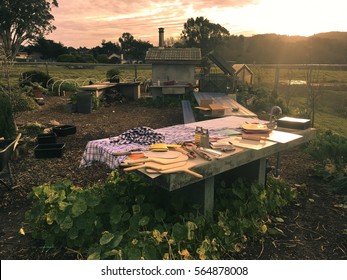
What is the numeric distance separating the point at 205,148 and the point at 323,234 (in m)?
1.86

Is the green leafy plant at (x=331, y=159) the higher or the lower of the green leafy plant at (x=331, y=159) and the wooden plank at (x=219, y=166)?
the lower

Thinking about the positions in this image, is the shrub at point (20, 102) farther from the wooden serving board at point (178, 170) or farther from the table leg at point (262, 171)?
the wooden serving board at point (178, 170)

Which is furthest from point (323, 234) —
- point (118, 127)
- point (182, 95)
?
point (182, 95)

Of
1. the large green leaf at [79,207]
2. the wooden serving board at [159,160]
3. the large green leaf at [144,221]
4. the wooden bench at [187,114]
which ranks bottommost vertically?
the large green leaf at [144,221]

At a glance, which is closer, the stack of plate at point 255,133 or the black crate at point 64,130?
the stack of plate at point 255,133

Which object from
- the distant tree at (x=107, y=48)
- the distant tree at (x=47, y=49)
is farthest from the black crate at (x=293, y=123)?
the distant tree at (x=107, y=48)

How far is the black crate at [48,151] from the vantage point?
6480mm

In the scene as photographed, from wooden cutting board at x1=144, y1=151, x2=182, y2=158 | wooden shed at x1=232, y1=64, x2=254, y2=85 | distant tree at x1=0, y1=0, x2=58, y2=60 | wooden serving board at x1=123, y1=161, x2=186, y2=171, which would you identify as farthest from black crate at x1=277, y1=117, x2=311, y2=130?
distant tree at x1=0, y1=0, x2=58, y2=60

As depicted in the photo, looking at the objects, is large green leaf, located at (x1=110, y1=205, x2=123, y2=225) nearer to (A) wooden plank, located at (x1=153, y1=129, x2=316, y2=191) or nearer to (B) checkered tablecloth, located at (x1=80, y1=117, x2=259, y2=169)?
(B) checkered tablecloth, located at (x1=80, y1=117, x2=259, y2=169)

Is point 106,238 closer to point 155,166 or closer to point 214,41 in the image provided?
point 155,166

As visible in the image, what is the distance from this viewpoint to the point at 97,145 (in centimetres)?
416

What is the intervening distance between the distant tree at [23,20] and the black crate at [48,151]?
31.9 m

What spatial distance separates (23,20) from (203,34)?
22.8m

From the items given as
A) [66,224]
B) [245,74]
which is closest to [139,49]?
[245,74]
